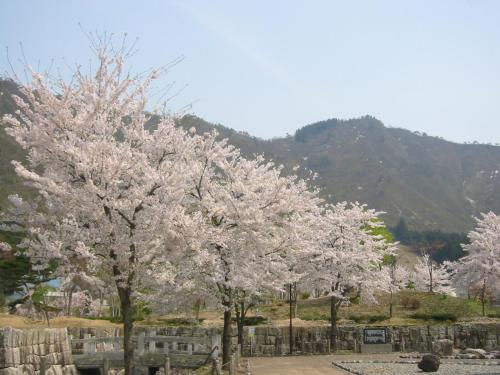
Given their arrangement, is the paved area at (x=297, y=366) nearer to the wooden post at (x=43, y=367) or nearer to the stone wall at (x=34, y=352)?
the stone wall at (x=34, y=352)

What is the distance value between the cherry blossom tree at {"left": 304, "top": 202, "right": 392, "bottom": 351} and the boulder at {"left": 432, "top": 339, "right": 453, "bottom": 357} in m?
5.87

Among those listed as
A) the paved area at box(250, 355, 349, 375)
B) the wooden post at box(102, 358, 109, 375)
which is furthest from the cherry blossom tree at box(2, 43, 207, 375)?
the paved area at box(250, 355, 349, 375)

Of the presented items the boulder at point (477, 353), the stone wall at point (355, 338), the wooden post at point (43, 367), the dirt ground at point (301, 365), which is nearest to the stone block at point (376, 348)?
the stone wall at point (355, 338)

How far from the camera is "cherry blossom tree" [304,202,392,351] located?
3597 cm

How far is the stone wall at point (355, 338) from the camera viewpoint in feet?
111

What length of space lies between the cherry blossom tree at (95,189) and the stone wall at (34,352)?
2153 millimetres

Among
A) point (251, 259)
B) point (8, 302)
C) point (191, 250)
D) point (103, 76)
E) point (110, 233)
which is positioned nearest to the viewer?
point (110, 233)

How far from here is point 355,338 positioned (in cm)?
3497

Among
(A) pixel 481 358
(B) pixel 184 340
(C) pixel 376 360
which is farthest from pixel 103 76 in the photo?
(A) pixel 481 358

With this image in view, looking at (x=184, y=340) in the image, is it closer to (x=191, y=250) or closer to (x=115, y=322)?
(x=191, y=250)

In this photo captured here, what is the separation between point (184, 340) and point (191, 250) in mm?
5846

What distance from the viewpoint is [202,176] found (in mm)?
22422

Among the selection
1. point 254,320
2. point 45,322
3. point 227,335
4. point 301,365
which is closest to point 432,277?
point 254,320

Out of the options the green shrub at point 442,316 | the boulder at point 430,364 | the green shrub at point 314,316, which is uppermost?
the green shrub at point 442,316
